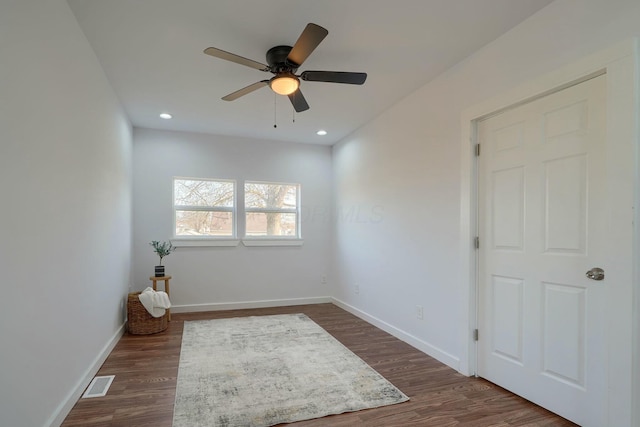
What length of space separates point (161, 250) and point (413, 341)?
10.7ft

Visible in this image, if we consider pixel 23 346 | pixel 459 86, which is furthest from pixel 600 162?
pixel 23 346

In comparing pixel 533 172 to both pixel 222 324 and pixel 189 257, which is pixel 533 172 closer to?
pixel 222 324

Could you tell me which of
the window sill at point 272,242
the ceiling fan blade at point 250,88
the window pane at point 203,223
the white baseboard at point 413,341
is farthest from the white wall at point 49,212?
the white baseboard at point 413,341

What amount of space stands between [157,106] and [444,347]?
3918 mm

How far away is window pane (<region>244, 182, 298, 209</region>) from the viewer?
17.6ft

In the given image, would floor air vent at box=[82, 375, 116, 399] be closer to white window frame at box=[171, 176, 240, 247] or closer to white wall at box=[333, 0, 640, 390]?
white window frame at box=[171, 176, 240, 247]

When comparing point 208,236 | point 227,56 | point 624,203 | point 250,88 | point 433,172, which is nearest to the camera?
point 624,203

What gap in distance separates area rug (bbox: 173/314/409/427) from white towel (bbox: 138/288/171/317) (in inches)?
15.0

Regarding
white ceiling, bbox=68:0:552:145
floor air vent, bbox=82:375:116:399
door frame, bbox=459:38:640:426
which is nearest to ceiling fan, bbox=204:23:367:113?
white ceiling, bbox=68:0:552:145

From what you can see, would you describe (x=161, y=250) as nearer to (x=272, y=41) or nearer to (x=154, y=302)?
(x=154, y=302)

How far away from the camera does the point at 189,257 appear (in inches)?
194

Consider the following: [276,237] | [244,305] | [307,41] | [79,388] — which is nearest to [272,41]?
[307,41]

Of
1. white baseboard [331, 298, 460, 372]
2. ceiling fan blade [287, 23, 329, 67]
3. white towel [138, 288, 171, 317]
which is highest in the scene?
ceiling fan blade [287, 23, 329, 67]

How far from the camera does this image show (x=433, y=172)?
3254 millimetres
